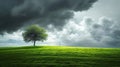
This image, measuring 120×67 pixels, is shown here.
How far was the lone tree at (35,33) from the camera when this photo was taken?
335ft

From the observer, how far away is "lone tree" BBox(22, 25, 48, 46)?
335ft

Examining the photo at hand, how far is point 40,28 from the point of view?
103312mm

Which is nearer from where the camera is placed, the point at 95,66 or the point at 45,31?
the point at 95,66

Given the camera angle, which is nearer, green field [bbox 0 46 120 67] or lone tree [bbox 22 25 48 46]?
green field [bbox 0 46 120 67]

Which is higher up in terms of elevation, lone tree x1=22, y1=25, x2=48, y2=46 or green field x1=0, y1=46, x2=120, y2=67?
lone tree x1=22, y1=25, x2=48, y2=46

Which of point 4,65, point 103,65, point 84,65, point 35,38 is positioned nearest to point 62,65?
point 84,65

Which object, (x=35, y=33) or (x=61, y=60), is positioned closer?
(x=61, y=60)

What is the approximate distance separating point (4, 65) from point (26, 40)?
232ft

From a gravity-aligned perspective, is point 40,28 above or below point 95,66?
above

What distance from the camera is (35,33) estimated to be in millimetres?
102375

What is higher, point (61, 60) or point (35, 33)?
point (35, 33)

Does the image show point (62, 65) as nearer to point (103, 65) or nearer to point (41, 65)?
point (41, 65)

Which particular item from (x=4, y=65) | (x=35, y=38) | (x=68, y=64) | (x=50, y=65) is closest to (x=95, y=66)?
(x=68, y=64)

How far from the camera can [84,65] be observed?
3659 centimetres
